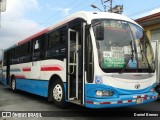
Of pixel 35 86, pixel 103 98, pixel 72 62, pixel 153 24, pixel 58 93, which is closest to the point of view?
pixel 103 98

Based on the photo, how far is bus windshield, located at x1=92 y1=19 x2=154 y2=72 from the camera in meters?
7.55

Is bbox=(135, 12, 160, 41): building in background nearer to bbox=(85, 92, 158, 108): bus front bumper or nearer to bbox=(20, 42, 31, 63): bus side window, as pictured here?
bbox=(20, 42, 31, 63): bus side window

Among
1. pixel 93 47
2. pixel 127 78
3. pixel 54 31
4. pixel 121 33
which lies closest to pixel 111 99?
pixel 127 78

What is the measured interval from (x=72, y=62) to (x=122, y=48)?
182 cm

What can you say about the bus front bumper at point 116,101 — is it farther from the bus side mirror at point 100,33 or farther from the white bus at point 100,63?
the bus side mirror at point 100,33

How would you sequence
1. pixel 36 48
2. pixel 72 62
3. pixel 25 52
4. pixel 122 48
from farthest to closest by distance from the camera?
pixel 25 52 < pixel 36 48 < pixel 72 62 < pixel 122 48

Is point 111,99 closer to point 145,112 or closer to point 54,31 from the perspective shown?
point 145,112

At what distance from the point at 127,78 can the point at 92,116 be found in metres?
1.73

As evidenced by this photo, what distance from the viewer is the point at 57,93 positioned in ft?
31.5

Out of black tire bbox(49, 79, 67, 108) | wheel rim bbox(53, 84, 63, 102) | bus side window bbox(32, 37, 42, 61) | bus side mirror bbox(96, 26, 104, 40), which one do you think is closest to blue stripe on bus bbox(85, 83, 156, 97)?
bus side mirror bbox(96, 26, 104, 40)

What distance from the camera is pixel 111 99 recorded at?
7258 millimetres

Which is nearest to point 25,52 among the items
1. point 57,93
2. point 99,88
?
point 57,93

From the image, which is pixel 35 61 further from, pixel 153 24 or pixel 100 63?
pixel 153 24

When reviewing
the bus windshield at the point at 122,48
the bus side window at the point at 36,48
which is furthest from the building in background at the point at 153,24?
the bus windshield at the point at 122,48
